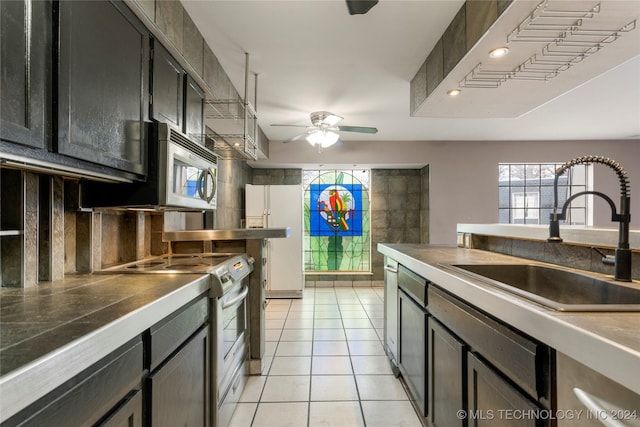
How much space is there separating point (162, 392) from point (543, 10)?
84.2 inches

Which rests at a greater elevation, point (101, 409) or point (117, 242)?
point (117, 242)

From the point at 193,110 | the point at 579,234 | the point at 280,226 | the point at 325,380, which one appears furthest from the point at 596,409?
the point at 280,226

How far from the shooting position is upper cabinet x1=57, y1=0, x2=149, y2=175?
984mm

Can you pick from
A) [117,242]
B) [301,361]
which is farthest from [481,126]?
[117,242]

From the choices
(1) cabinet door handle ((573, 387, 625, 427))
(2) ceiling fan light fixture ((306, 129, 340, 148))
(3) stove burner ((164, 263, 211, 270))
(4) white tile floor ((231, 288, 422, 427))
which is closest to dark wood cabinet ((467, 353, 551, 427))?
(1) cabinet door handle ((573, 387, 625, 427))

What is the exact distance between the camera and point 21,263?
3.90 ft

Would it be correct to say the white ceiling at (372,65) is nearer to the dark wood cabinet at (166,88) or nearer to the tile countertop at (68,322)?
the dark wood cabinet at (166,88)

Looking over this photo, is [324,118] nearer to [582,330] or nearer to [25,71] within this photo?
[25,71]

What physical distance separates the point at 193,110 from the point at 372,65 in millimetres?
1430

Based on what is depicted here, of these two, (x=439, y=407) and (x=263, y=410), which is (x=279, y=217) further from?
(x=439, y=407)

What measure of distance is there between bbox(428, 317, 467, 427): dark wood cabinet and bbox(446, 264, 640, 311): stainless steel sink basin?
0.29m

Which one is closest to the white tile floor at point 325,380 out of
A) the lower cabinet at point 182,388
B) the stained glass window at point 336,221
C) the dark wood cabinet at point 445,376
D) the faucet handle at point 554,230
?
the dark wood cabinet at point 445,376

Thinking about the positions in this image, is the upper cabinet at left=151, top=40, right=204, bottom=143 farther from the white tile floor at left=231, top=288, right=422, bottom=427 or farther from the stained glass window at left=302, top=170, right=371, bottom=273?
the stained glass window at left=302, top=170, right=371, bottom=273

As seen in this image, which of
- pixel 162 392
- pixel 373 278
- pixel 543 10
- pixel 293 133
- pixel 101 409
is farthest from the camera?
pixel 373 278
